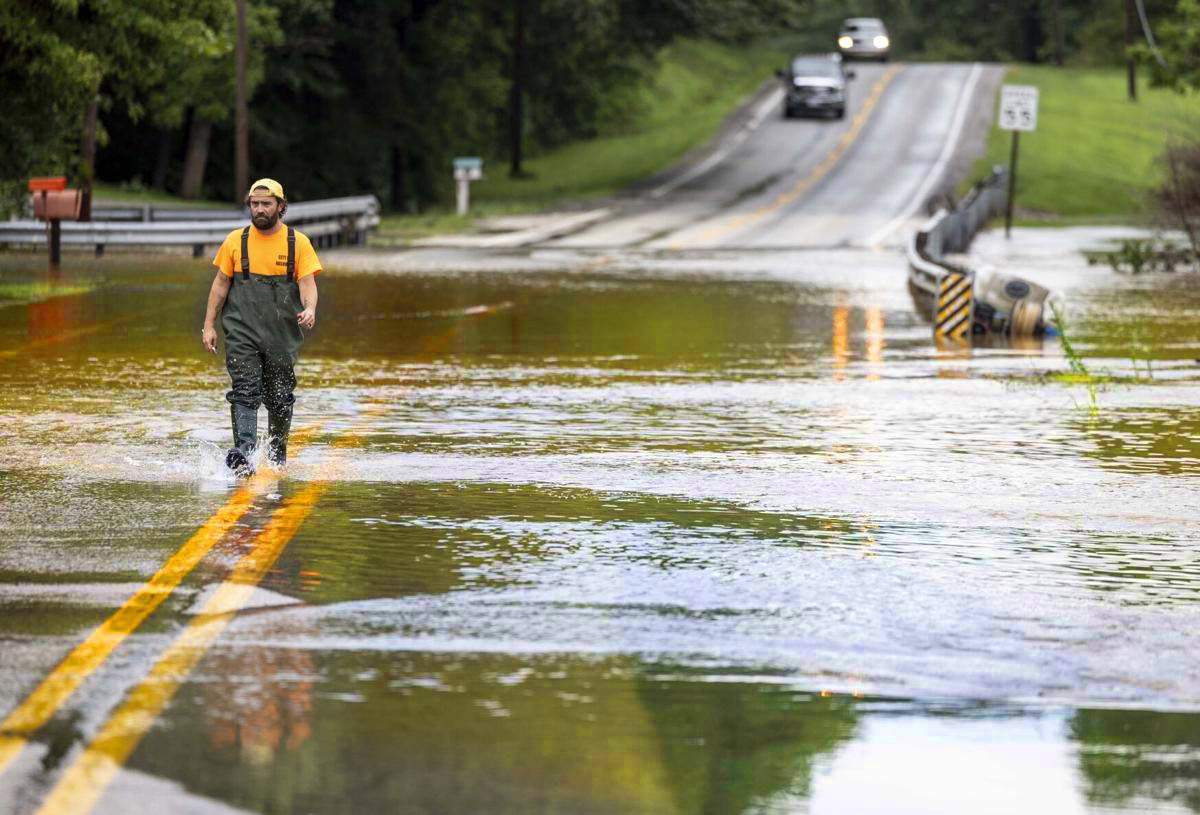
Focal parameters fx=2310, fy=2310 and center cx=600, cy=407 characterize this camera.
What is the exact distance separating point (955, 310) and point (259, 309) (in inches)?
452

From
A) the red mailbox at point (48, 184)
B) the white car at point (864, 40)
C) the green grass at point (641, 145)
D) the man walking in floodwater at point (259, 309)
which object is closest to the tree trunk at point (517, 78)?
the green grass at point (641, 145)

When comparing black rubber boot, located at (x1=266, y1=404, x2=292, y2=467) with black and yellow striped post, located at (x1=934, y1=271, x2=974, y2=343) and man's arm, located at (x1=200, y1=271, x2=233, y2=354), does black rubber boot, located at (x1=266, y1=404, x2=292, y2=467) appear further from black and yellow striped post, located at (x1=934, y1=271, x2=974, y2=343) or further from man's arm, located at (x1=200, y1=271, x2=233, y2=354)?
black and yellow striped post, located at (x1=934, y1=271, x2=974, y2=343)

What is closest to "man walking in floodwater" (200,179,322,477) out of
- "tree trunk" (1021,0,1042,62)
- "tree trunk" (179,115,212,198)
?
"tree trunk" (179,115,212,198)

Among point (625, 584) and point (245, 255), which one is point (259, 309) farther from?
point (625, 584)

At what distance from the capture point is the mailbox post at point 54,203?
30850mm

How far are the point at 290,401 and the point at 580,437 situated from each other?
2.16 m

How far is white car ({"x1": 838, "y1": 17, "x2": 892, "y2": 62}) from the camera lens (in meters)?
95.6

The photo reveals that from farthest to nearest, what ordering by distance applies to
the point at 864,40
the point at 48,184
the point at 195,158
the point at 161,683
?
the point at 864,40 < the point at 195,158 < the point at 48,184 < the point at 161,683

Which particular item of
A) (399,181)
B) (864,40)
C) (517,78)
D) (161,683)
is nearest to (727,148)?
(517,78)

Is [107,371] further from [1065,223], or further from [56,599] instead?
[1065,223]

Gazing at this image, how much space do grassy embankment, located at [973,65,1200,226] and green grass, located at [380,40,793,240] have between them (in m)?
10.5

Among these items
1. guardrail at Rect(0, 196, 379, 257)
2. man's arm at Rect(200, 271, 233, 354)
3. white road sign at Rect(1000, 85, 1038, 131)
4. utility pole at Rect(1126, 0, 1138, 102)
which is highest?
utility pole at Rect(1126, 0, 1138, 102)

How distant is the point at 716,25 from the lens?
63344 millimetres

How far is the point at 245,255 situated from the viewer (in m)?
12.2
